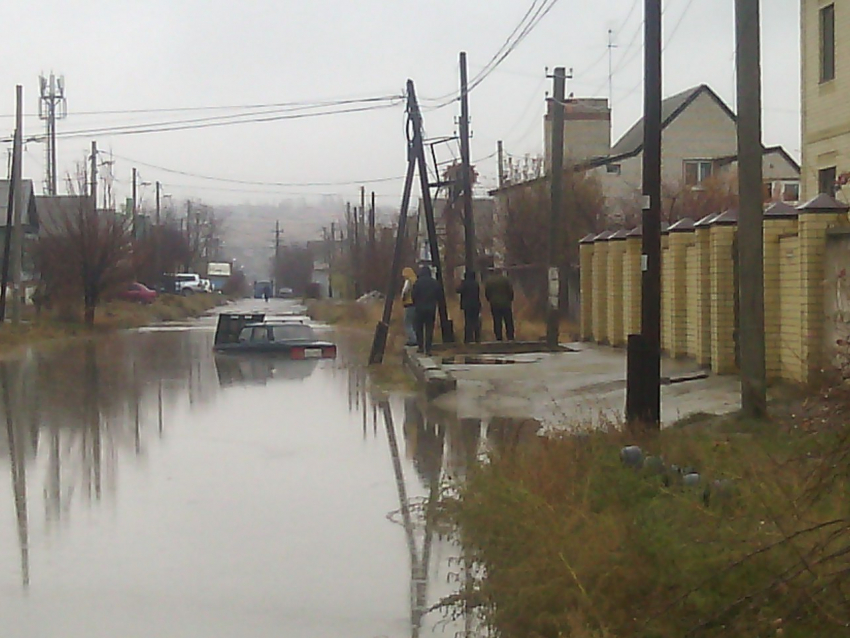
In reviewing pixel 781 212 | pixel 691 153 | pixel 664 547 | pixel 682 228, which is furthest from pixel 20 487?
pixel 691 153

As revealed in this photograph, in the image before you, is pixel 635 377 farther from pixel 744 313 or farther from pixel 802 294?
pixel 802 294

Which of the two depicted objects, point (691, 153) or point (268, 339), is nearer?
point (268, 339)

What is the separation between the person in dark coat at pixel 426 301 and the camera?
81.4 ft

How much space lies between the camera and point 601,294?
1069 inches

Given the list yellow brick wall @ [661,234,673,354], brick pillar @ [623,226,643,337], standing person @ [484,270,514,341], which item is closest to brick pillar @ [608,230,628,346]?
brick pillar @ [623,226,643,337]

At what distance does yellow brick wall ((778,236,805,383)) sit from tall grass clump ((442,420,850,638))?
21.3 ft

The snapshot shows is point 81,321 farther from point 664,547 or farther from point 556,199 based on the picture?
point 664,547

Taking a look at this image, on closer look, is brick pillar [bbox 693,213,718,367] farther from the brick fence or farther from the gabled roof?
the gabled roof

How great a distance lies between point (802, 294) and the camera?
49.1ft

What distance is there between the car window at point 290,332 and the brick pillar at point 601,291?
295 inches

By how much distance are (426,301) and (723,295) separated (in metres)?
8.45

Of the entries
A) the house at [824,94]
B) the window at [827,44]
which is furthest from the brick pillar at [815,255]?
the window at [827,44]

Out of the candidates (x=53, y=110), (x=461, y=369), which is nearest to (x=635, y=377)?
(x=461, y=369)

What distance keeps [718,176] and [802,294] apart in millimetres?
30999
